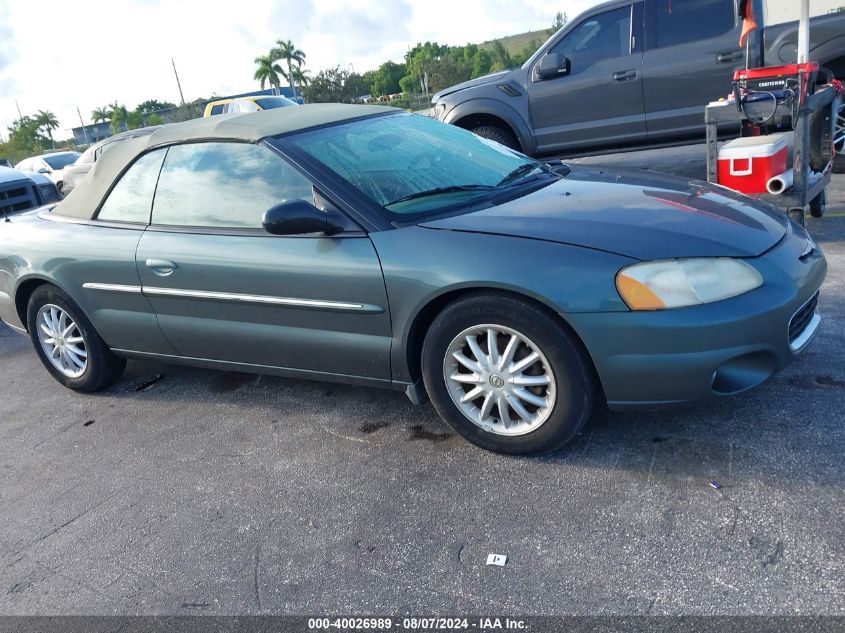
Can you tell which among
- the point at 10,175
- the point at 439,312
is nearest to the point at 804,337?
the point at 439,312

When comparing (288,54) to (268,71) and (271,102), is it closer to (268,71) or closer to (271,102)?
(268,71)

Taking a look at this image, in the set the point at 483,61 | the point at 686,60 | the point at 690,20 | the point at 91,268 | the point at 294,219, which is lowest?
the point at 91,268

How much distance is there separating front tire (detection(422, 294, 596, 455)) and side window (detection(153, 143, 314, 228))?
939 millimetres

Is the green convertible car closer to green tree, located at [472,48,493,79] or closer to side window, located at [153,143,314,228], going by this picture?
side window, located at [153,143,314,228]

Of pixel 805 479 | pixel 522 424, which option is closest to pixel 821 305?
pixel 805 479

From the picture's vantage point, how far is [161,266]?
3.58 metres

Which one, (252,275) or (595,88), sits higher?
(595,88)

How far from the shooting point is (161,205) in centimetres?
371

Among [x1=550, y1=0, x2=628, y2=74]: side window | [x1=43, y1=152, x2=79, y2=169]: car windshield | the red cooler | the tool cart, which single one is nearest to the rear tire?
the tool cart

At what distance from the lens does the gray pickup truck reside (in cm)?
702

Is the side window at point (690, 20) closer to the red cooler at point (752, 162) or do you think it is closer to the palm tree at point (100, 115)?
the red cooler at point (752, 162)

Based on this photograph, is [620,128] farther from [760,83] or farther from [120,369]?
[120,369]

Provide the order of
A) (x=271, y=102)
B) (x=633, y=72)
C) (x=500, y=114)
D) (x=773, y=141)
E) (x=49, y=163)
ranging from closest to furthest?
(x=773, y=141)
(x=633, y=72)
(x=500, y=114)
(x=271, y=102)
(x=49, y=163)

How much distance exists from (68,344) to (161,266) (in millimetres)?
1135
